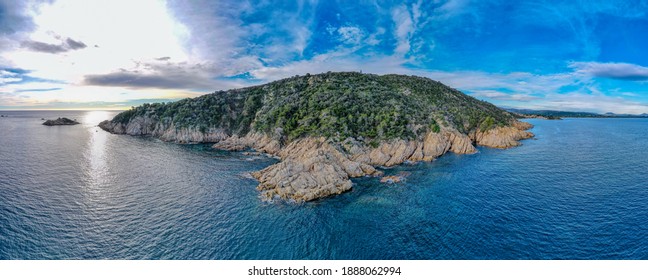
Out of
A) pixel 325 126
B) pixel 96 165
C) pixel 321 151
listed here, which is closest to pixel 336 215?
pixel 321 151

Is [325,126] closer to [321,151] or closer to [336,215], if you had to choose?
[321,151]

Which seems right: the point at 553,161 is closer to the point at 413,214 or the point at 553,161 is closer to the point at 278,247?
the point at 413,214

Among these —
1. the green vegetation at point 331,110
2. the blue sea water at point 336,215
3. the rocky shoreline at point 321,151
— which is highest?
the green vegetation at point 331,110

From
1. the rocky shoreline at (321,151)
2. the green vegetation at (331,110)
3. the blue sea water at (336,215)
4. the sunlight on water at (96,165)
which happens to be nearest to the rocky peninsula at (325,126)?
the rocky shoreline at (321,151)

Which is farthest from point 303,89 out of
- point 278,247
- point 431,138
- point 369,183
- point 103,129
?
point 103,129

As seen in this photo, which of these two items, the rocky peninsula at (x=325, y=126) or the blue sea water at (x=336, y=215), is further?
the rocky peninsula at (x=325, y=126)

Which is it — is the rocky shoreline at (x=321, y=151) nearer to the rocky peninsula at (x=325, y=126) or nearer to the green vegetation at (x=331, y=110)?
the rocky peninsula at (x=325, y=126)

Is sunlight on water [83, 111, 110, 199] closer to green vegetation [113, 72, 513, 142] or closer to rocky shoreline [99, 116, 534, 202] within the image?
rocky shoreline [99, 116, 534, 202]
